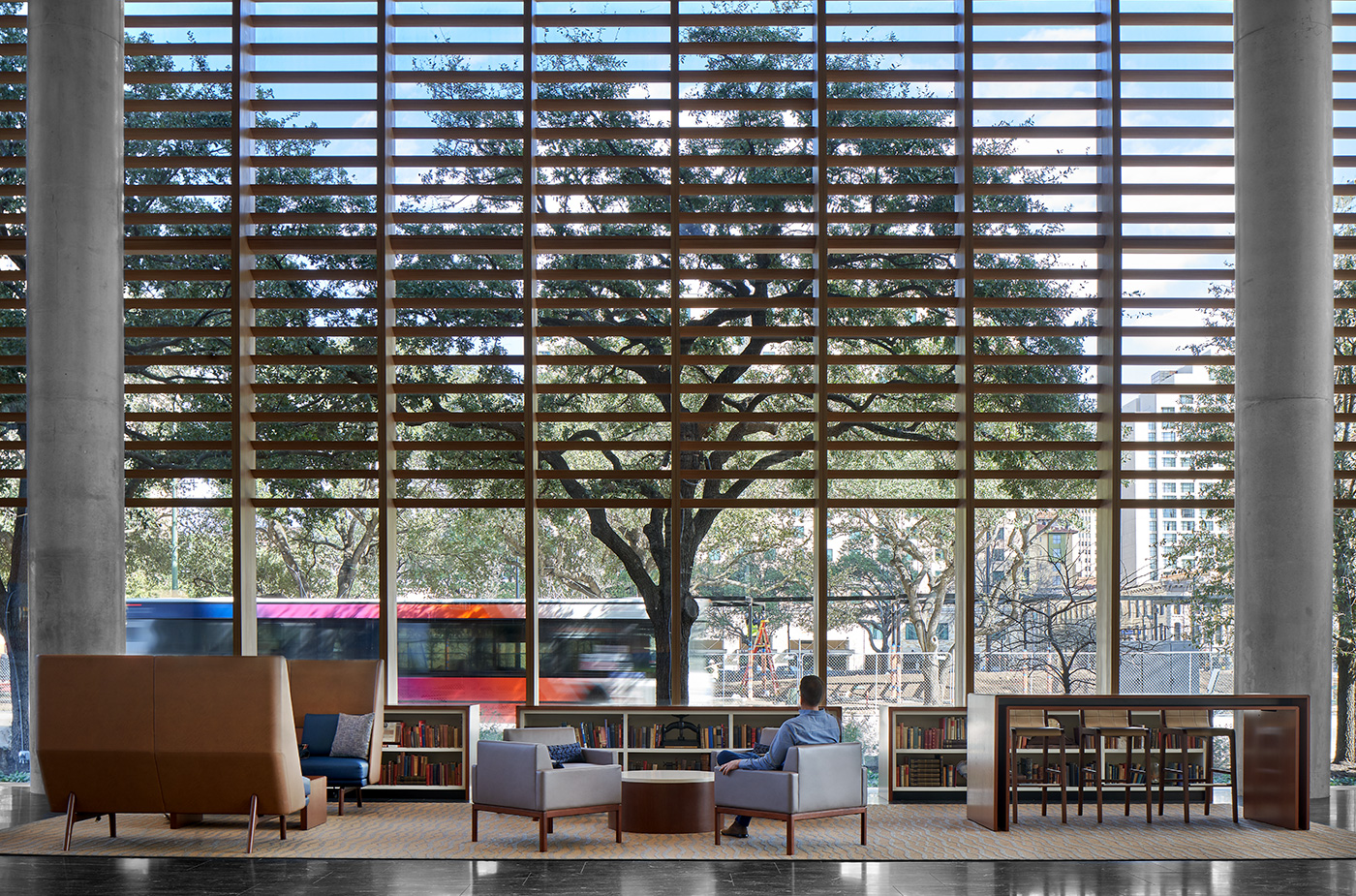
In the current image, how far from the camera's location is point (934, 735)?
30.4 ft

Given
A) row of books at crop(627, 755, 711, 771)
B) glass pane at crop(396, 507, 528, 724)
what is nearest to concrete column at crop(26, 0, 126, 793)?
glass pane at crop(396, 507, 528, 724)

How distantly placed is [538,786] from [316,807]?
1.78 meters

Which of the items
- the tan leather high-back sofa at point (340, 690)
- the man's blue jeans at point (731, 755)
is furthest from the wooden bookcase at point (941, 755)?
the tan leather high-back sofa at point (340, 690)

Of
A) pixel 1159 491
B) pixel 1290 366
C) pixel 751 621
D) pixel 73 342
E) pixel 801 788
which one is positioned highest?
pixel 73 342

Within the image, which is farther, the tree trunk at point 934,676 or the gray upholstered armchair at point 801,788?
the tree trunk at point 934,676

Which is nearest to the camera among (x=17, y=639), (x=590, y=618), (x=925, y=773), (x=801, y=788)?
(x=801, y=788)

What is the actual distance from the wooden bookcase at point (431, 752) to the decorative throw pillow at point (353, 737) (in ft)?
1.78

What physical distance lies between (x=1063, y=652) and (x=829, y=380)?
320cm

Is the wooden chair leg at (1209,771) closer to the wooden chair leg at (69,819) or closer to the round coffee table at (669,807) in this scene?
the round coffee table at (669,807)

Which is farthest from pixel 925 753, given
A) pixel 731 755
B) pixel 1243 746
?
pixel 1243 746

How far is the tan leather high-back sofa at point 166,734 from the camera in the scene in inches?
284

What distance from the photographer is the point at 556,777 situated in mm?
7297

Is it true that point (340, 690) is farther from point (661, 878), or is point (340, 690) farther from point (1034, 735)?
point (1034, 735)

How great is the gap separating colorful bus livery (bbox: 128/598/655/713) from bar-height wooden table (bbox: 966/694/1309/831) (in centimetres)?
307
